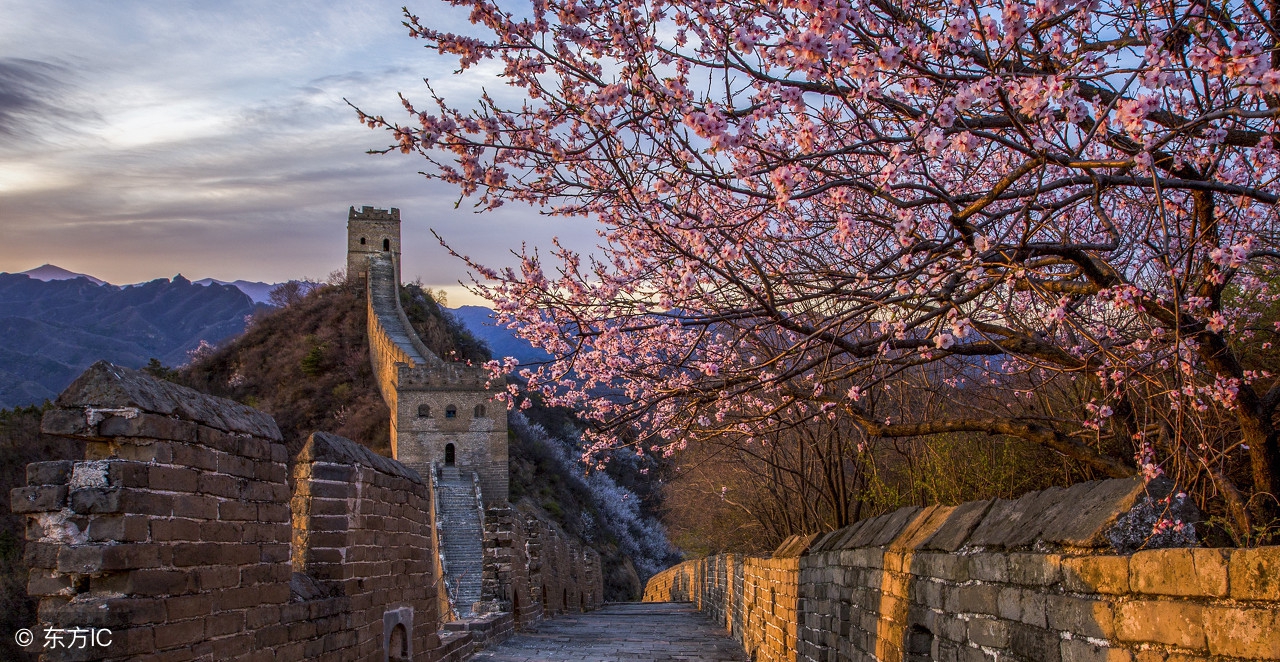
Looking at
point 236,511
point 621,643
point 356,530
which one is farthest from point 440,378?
point 236,511

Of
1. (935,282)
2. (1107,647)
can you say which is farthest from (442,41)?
(1107,647)

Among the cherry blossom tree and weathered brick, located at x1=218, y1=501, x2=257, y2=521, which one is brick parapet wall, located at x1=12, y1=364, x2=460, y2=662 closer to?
weathered brick, located at x1=218, y1=501, x2=257, y2=521

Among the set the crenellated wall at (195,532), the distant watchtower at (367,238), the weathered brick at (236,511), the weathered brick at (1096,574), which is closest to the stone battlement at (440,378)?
the distant watchtower at (367,238)

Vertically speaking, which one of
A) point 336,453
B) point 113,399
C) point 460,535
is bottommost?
point 460,535

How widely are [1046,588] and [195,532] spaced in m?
3.56

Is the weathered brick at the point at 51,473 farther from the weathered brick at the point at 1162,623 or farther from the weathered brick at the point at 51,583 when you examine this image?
the weathered brick at the point at 1162,623

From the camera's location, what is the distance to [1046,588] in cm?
380

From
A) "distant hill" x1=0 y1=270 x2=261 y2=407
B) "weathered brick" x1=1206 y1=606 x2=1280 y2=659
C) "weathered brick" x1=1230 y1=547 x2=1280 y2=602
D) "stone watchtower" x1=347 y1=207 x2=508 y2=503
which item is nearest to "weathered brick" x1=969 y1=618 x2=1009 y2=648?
"weathered brick" x1=1206 y1=606 x2=1280 y2=659

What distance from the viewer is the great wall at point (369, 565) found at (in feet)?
10.5

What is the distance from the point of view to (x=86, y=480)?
3.95 meters

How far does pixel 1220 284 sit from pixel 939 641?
7.49ft

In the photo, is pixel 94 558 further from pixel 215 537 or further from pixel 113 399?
pixel 215 537

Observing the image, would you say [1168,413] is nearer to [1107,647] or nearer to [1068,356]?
[1068,356]

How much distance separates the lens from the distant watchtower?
2498 inches
